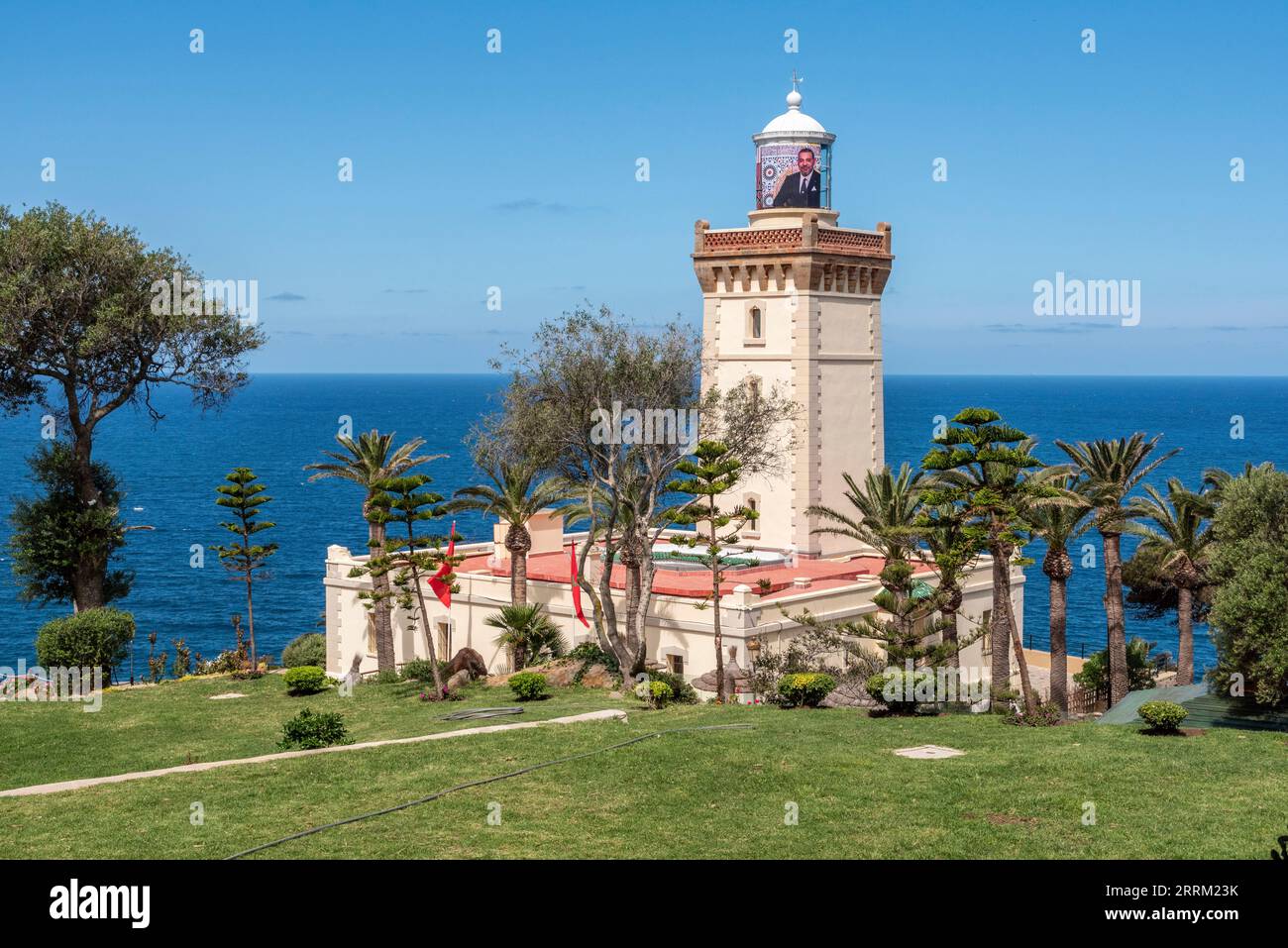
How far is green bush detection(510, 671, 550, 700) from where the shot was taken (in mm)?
30141

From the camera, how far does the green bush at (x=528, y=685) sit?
98.9 ft

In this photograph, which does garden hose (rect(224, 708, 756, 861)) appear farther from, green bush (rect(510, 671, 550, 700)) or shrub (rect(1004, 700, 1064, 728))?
green bush (rect(510, 671, 550, 700))

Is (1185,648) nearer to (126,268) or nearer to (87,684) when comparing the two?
(87,684)

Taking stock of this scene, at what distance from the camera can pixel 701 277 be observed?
138ft

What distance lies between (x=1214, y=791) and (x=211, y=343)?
35.0 meters

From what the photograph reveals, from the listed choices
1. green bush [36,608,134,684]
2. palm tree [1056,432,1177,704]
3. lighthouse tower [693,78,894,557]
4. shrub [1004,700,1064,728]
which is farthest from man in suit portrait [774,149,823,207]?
green bush [36,608,134,684]

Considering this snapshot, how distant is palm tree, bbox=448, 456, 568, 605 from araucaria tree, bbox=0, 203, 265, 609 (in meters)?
12.6

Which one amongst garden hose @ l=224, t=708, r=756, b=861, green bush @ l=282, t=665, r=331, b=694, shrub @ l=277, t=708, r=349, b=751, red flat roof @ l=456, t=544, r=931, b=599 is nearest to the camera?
garden hose @ l=224, t=708, r=756, b=861

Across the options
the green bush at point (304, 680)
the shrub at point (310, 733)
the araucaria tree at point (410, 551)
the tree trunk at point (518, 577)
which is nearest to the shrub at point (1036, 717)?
the shrub at point (310, 733)
